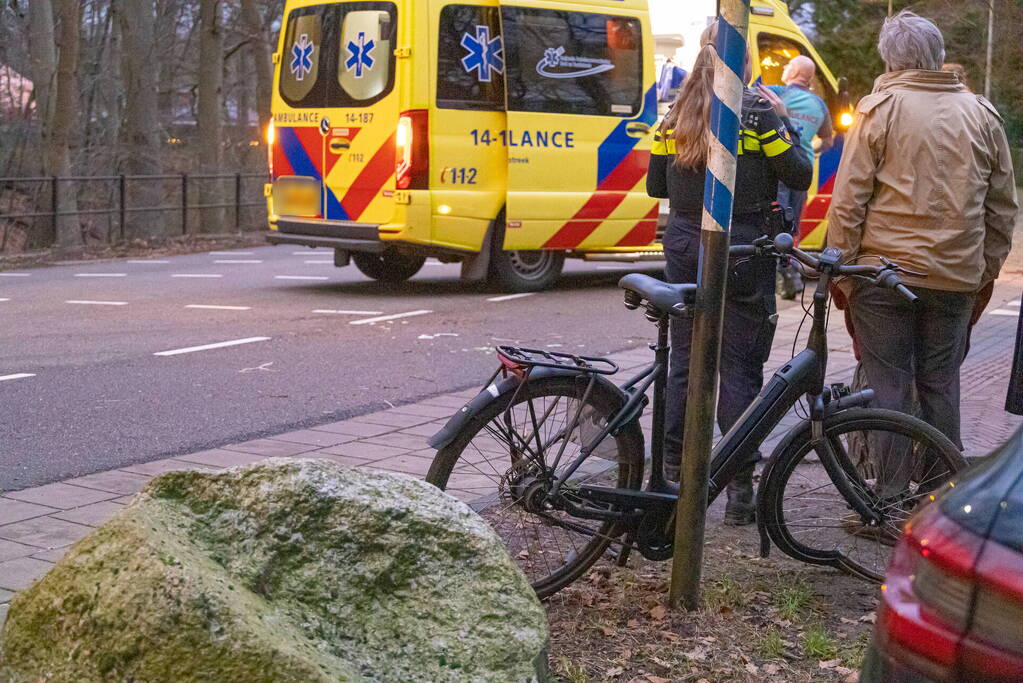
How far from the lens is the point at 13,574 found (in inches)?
175

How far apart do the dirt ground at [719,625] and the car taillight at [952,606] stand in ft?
5.72

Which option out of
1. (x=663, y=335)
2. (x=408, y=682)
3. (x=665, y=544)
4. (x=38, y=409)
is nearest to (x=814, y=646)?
(x=665, y=544)

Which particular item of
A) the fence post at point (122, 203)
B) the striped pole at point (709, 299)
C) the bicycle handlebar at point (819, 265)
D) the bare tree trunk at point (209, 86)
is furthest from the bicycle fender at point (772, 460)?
the bare tree trunk at point (209, 86)

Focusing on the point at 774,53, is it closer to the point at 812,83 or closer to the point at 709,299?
the point at 812,83

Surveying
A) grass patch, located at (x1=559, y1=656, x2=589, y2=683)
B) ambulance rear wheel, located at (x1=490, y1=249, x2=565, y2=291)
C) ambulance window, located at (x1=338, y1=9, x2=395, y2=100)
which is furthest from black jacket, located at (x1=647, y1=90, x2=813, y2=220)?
ambulance rear wheel, located at (x1=490, y1=249, x2=565, y2=291)

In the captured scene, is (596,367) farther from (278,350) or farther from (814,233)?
(814,233)

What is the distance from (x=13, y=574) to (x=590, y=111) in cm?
956

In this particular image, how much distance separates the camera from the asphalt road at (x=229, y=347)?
22.7ft

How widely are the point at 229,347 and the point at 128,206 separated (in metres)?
11.7

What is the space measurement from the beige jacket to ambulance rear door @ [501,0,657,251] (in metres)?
7.37

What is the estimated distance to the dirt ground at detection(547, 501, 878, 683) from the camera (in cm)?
391

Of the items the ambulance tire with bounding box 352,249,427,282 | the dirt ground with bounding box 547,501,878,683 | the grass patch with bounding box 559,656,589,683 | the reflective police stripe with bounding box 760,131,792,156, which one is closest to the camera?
the grass patch with bounding box 559,656,589,683

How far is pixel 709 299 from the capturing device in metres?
4.14

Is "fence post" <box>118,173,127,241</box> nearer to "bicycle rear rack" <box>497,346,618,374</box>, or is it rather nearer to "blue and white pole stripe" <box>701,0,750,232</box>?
"bicycle rear rack" <box>497,346,618,374</box>
